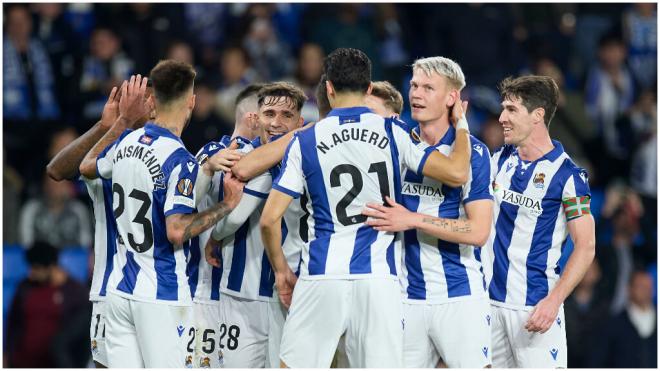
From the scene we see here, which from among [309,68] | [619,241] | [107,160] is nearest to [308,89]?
[309,68]

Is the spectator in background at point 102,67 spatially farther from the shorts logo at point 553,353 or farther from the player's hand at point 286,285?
the shorts logo at point 553,353

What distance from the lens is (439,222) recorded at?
6.27 meters

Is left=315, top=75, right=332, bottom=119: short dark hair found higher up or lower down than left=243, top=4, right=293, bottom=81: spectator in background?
lower down

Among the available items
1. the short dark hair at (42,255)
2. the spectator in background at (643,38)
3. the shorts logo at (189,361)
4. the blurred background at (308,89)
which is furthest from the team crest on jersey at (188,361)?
the spectator in background at (643,38)

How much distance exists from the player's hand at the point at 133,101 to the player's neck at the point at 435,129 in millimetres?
1793

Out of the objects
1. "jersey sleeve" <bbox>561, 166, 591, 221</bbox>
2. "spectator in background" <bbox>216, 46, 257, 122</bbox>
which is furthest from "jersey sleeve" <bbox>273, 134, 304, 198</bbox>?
"spectator in background" <bbox>216, 46, 257, 122</bbox>

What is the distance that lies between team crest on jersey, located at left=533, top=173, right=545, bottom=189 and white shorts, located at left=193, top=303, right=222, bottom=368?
2240 mm

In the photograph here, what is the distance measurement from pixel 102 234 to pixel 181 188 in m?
0.90

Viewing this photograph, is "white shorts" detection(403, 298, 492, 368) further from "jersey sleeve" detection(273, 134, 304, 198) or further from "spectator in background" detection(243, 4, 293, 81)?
"spectator in background" detection(243, 4, 293, 81)

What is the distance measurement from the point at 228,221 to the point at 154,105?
86 centimetres

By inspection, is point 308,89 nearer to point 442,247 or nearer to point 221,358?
point 221,358

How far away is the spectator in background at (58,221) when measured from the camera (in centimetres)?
1238

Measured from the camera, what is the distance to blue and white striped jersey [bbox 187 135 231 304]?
6.90 m

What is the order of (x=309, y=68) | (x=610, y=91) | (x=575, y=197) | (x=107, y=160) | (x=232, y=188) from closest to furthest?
(x=232, y=188)
(x=107, y=160)
(x=575, y=197)
(x=309, y=68)
(x=610, y=91)
